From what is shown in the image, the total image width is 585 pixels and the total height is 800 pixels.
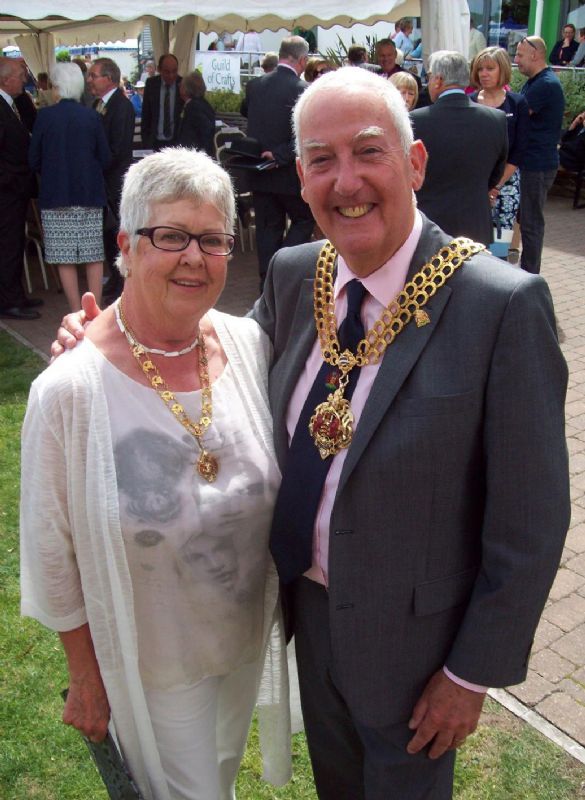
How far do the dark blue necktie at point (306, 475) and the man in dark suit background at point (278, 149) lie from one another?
5.21 metres

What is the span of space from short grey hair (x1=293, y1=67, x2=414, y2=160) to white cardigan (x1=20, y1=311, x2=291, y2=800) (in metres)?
0.69

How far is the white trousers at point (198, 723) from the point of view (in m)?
2.10

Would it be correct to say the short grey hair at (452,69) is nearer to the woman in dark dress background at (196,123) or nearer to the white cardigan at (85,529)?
the woman in dark dress background at (196,123)

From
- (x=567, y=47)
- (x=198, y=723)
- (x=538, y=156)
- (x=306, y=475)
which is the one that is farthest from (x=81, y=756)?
(x=567, y=47)

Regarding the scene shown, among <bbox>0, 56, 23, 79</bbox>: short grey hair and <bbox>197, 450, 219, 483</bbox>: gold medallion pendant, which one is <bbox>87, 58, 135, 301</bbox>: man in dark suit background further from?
<bbox>197, 450, 219, 483</bbox>: gold medallion pendant

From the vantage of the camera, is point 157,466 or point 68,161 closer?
point 157,466

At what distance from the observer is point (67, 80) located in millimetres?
6469

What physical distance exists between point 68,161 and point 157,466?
17.3 feet

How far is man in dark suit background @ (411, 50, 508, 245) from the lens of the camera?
5266 mm

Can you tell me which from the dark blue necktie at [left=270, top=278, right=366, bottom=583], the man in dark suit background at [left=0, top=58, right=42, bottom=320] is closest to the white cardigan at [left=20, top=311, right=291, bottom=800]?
the dark blue necktie at [left=270, top=278, right=366, bottom=583]

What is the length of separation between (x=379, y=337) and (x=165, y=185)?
1.93 feet

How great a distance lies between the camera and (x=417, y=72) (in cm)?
1428

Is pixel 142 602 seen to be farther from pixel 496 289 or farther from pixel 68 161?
pixel 68 161

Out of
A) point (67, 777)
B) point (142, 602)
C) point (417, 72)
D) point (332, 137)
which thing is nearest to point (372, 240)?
point (332, 137)
